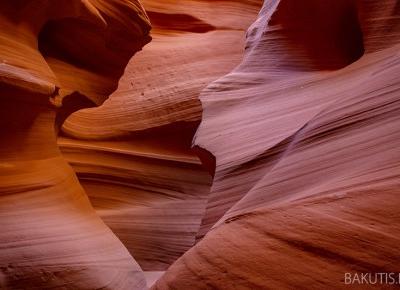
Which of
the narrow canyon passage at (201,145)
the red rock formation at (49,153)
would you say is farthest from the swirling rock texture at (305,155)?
the red rock formation at (49,153)

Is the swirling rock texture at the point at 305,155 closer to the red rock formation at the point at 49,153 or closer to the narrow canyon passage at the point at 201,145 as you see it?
the narrow canyon passage at the point at 201,145

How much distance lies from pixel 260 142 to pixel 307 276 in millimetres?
1166

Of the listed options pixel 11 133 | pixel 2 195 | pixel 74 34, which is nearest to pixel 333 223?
pixel 2 195

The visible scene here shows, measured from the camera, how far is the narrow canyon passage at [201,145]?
5.20 feet

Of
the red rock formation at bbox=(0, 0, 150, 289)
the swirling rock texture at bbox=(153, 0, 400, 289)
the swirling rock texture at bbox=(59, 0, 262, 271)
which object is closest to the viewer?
the swirling rock texture at bbox=(153, 0, 400, 289)

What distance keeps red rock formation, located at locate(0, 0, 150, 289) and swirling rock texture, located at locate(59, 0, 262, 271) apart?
89 cm

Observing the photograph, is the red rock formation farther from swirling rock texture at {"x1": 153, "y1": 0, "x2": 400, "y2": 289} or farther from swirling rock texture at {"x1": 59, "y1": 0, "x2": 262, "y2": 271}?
swirling rock texture at {"x1": 153, "y1": 0, "x2": 400, "y2": 289}

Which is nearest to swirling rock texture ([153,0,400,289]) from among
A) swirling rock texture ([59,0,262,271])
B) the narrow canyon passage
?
the narrow canyon passage

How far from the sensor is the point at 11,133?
11.4 feet

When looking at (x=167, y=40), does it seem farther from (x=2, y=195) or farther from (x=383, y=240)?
(x=383, y=240)

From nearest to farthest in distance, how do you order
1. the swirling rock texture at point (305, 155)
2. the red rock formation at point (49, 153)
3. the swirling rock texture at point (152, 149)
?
the swirling rock texture at point (305, 155) → the red rock formation at point (49, 153) → the swirling rock texture at point (152, 149)

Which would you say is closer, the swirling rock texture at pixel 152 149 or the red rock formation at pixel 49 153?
the red rock formation at pixel 49 153

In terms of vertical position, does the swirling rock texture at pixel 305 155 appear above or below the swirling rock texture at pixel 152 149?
above

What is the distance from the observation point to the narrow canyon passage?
1.59 m
